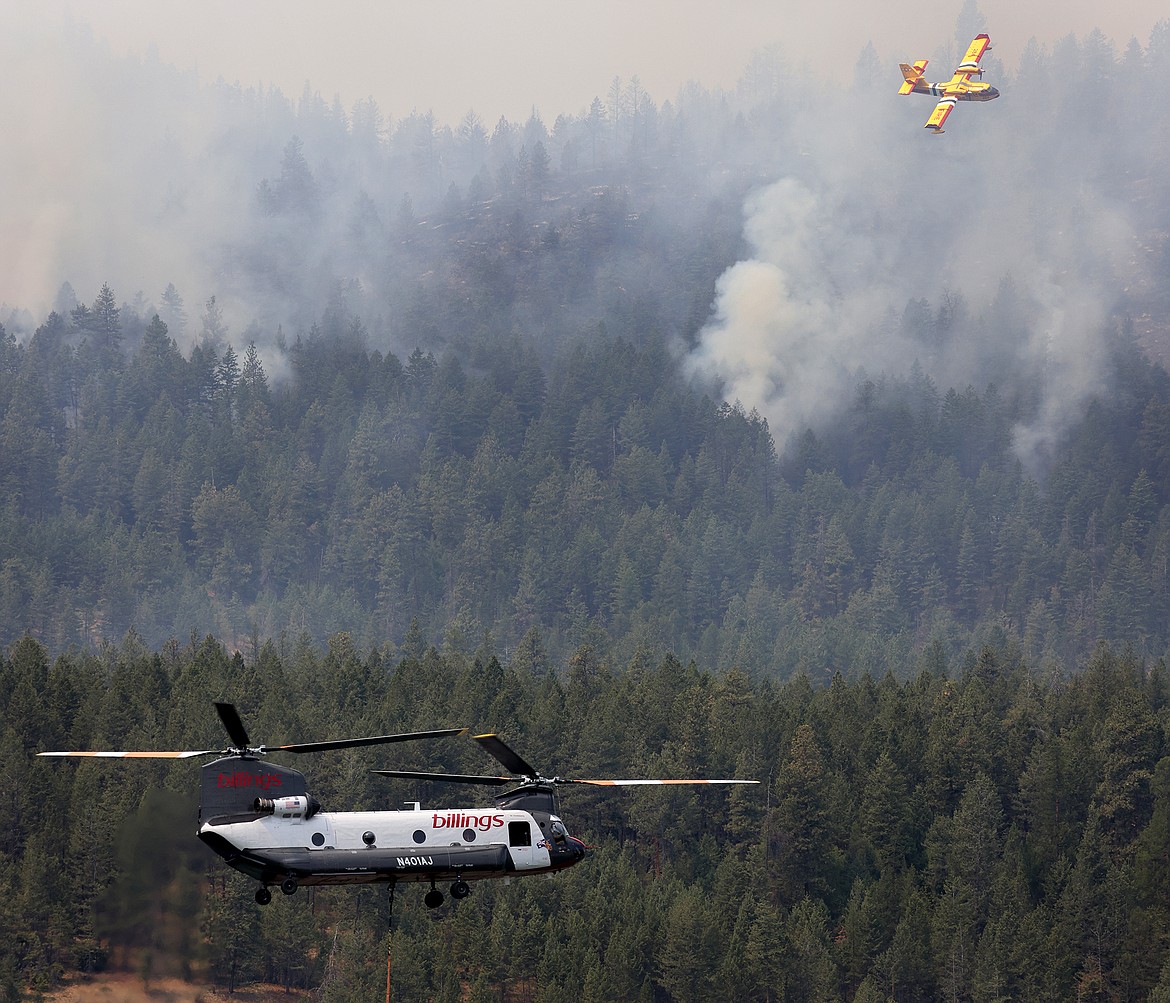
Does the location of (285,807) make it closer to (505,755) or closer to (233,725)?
(233,725)

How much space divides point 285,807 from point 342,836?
232 cm

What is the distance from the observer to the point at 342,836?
8812cm

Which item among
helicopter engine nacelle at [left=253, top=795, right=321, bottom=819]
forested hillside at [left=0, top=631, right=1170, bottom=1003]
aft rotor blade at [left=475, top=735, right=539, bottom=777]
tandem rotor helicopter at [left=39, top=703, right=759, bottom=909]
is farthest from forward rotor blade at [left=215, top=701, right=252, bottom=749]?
forested hillside at [left=0, top=631, right=1170, bottom=1003]

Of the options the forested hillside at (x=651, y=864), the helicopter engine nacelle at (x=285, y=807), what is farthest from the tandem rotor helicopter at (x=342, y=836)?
→ the forested hillside at (x=651, y=864)

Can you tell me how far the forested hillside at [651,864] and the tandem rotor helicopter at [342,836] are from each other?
39.0 metres

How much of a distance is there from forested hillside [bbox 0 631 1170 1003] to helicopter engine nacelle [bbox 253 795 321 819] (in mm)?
39249

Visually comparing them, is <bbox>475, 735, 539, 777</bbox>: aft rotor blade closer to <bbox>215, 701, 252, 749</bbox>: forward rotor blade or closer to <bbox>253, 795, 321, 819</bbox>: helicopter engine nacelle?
<bbox>253, 795, 321, 819</bbox>: helicopter engine nacelle

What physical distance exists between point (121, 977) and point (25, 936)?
1597 cm

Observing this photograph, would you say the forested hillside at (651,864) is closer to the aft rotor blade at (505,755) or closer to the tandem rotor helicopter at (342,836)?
Result: the tandem rotor helicopter at (342,836)

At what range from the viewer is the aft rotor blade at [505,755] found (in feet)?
280

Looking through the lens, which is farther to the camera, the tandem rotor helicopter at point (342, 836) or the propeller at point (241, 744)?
the tandem rotor helicopter at point (342, 836)

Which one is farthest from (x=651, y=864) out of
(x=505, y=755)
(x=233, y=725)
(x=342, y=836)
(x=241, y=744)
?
(x=233, y=725)

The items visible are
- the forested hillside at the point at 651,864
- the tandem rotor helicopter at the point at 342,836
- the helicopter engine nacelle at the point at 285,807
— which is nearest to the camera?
the tandem rotor helicopter at the point at 342,836

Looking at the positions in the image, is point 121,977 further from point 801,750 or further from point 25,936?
point 801,750
